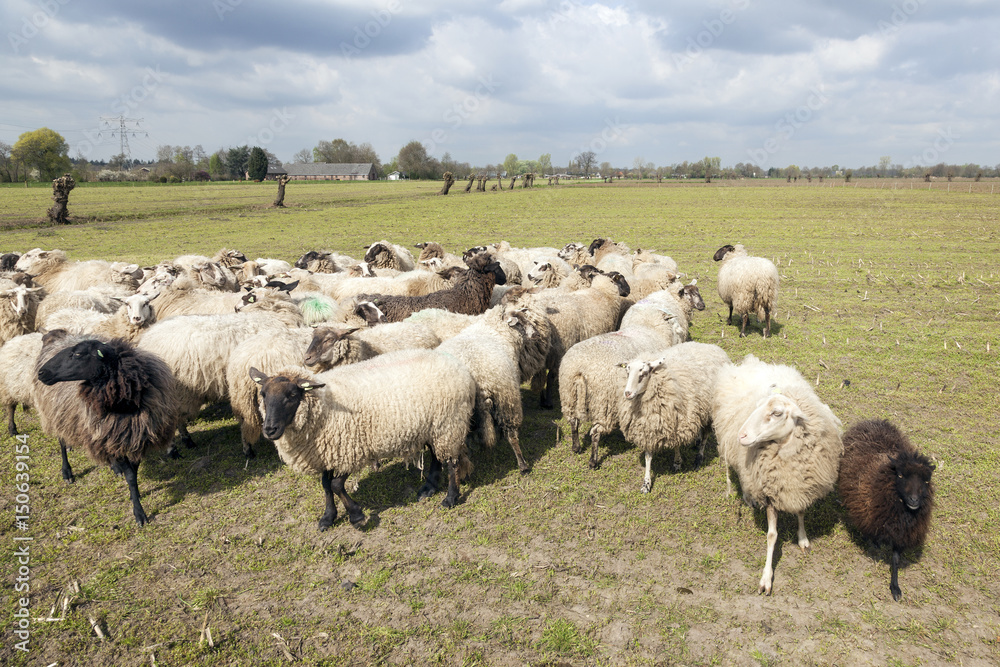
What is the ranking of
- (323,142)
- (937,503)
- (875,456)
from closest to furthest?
(875,456), (937,503), (323,142)

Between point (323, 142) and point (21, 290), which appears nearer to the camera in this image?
point (21, 290)

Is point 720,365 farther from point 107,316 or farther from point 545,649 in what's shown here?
point 107,316

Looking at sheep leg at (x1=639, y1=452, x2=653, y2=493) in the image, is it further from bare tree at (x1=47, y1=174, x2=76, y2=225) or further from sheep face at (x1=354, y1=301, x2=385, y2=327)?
bare tree at (x1=47, y1=174, x2=76, y2=225)

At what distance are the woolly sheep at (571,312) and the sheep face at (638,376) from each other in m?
2.23

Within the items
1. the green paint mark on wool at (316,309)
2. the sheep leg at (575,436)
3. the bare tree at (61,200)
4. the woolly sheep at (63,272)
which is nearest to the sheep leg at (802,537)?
the sheep leg at (575,436)

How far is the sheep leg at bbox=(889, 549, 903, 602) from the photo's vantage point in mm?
4164

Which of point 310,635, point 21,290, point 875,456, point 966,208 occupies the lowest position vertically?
point 310,635

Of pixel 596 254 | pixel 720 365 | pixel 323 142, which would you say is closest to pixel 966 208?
pixel 596 254

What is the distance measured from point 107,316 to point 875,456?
10.3 metres

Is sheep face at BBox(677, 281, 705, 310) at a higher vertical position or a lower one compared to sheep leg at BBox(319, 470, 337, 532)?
higher

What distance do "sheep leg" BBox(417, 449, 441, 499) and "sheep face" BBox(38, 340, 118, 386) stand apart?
3520 mm

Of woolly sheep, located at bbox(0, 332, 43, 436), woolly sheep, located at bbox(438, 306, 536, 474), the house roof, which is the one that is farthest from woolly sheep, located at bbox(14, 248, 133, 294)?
the house roof

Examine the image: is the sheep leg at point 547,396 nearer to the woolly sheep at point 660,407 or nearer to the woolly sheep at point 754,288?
the woolly sheep at point 660,407

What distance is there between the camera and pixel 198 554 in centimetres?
482
